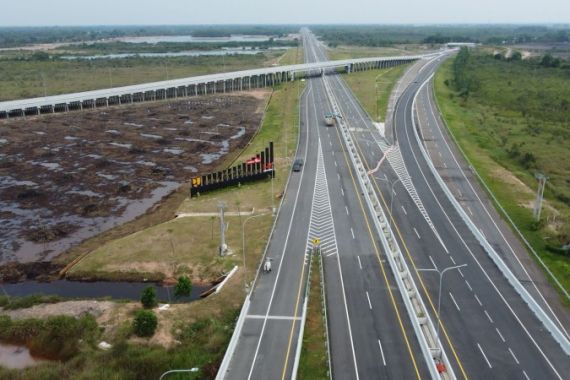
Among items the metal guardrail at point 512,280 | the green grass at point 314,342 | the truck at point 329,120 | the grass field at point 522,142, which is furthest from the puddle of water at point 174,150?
the green grass at point 314,342

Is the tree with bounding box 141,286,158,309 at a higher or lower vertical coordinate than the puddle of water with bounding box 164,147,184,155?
lower

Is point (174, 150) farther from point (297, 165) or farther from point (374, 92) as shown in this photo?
point (374, 92)

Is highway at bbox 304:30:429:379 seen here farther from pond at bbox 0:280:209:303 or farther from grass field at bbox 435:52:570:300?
grass field at bbox 435:52:570:300

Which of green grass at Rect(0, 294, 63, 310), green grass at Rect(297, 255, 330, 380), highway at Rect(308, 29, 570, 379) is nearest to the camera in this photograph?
green grass at Rect(297, 255, 330, 380)

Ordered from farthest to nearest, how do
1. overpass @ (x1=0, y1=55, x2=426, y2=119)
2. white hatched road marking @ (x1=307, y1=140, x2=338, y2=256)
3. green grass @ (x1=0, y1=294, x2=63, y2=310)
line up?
1. overpass @ (x1=0, y1=55, x2=426, y2=119)
2. white hatched road marking @ (x1=307, y1=140, x2=338, y2=256)
3. green grass @ (x1=0, y1=294, x2=63, y2=310)

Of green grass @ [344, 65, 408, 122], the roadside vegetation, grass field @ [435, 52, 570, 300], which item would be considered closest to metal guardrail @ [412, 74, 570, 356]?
grass field @ [435, 52, 570, 300]

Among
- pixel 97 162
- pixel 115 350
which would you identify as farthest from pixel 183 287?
pixel 97 162

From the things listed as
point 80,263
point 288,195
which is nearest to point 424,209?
point 288,195
